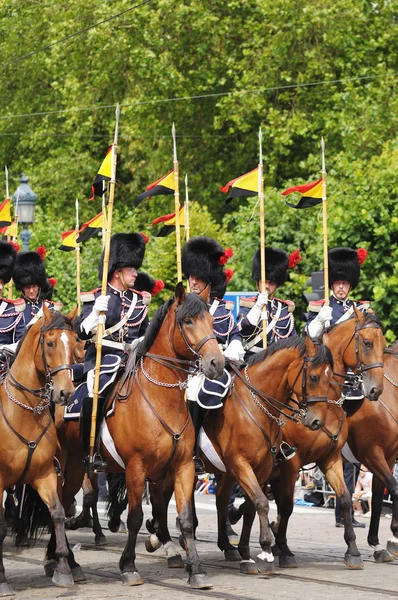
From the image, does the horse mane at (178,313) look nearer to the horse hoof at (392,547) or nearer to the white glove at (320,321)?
the white glove at (320,321)

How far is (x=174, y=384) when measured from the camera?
36.4 feet

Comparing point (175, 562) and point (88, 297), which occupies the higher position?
point (88, 297)

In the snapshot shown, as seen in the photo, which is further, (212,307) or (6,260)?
(6,260)

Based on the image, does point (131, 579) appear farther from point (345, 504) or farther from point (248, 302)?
point (248, 302)

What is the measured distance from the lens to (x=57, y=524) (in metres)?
10.6

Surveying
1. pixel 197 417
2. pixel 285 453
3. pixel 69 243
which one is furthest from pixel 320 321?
pixel 69 243

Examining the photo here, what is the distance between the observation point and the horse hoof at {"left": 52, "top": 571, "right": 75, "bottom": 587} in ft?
34.9

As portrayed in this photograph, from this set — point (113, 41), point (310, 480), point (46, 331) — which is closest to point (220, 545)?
point (46, 331)

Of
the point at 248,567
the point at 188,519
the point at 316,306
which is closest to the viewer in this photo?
the point at 188,519

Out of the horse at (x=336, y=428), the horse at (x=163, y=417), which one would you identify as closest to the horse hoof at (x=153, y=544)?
the horse at (x=336, y=428)

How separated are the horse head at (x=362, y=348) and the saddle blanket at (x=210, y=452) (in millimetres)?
1517

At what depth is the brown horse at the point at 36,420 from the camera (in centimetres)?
1050

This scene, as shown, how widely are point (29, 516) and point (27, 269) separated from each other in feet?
10.1

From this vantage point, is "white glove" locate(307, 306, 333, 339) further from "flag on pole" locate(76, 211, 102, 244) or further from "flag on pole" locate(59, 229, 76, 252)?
"flag on pole" locate(59, 229, 76, 252)
